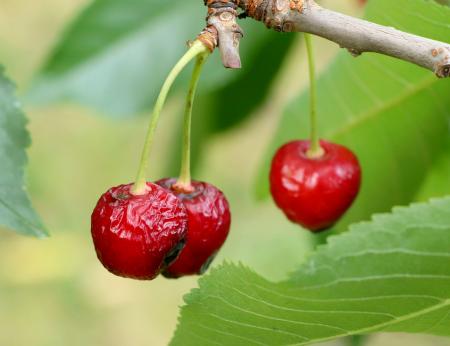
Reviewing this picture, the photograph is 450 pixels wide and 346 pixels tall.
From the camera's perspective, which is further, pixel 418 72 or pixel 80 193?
pixel 80 193

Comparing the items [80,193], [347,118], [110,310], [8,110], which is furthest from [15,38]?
[8,110]

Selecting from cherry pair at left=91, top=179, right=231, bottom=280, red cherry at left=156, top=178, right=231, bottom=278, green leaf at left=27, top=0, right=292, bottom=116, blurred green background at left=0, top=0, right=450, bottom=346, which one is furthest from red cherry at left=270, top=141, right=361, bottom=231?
blurred green background at left=0, top=0, right=450, bottom=346

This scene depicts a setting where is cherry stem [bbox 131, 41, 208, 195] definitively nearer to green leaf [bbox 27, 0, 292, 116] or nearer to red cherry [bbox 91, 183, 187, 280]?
red cherry [bbox 91, 183, 187, 280]

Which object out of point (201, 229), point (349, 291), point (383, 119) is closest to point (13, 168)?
point (201, 229)

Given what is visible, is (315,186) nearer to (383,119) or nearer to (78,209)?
(383,119)

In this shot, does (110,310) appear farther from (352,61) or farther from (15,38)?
(352,61)

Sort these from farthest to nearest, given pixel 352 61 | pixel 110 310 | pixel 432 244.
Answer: pixel 110 310
pixel 352 61
pixel 432 244
